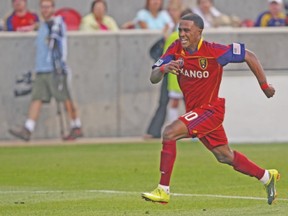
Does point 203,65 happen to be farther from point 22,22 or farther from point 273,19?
point 273,19

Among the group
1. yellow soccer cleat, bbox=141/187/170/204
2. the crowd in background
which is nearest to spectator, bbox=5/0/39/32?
the crowd in background

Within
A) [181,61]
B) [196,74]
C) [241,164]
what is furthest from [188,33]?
[241,164]

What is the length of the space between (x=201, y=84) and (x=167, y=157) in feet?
2.83

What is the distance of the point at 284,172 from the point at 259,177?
11.4 ft

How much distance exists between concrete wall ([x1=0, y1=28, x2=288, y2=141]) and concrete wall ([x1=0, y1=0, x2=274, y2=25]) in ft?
16.6

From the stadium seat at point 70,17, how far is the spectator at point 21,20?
2235 mm

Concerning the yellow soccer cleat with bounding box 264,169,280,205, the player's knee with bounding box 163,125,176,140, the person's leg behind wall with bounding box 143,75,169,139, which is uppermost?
the player's knee with bounding box 163,125,176,140

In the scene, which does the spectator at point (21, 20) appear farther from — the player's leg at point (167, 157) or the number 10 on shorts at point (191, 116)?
the player's leg at point (167, 157)

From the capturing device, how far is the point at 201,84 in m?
12.5

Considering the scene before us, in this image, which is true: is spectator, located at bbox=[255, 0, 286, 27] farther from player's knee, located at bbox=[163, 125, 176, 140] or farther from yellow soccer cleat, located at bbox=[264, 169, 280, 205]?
player's knee, located at bbox=[163, 125, 176, 140]

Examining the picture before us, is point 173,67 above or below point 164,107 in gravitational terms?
above

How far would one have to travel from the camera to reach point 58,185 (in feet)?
48.9

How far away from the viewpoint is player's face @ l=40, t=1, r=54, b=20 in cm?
2145

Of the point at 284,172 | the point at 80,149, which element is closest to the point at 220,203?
the point at 284,172
